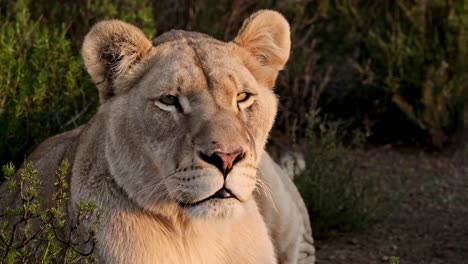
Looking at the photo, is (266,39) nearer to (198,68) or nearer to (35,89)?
(198,68)

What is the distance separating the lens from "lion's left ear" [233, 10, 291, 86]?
3598mm

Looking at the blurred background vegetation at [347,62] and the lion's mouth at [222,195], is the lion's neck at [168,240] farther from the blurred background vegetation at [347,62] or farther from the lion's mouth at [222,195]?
the blurred background vegetation at [347,62]

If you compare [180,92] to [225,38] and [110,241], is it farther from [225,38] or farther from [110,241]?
[225,38]

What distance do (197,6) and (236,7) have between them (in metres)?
0.27

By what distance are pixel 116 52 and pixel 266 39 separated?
586 mm

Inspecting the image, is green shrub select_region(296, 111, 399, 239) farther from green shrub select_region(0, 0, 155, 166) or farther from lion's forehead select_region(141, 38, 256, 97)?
lion's forehead select_region(141, 38, 256, 97)

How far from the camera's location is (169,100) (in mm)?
3221

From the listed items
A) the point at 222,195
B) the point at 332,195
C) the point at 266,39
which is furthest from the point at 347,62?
the point at 222,195

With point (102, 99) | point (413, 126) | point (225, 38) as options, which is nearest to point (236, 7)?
point (225, 38)

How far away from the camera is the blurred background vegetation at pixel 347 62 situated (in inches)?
220

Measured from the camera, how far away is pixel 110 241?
3.26 metres

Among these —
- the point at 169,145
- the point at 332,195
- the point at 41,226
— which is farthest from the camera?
the point at 332,195

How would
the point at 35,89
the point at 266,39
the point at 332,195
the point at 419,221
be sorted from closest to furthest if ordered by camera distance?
the point at 266,39 < the point at 35,89 < the point at 332,195 < the point at 419,221

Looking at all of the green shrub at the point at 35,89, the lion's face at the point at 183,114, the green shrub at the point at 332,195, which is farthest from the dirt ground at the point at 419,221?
the lion's face at the point at 183,114
